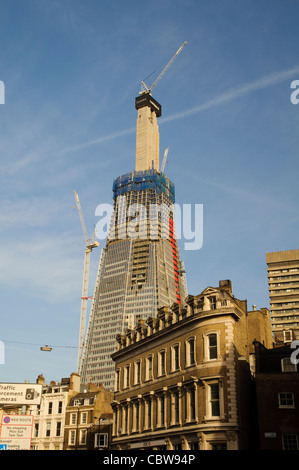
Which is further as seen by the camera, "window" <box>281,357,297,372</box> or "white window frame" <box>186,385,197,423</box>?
"window" <box>281,357,297,372</box>

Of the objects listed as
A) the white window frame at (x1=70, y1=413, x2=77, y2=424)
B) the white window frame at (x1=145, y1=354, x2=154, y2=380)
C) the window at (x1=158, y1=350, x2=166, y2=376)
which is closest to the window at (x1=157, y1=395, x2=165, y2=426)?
the window at (x1=158, y1=350, x2=166, y2=376)

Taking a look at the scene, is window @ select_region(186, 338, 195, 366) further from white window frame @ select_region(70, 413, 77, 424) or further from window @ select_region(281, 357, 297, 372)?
white window frame @ select_region(70, 413, 77, 424)

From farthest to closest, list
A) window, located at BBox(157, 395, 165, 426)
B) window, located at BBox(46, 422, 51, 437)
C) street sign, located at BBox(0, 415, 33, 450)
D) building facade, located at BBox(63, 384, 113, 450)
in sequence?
1. window, located at BBox(46, 422, 51, 437)
2. building facade, located at BBox(63, 384, 113, 450)
3. window, located at BBox(157, 395, 165, 426)
4. street sign, located at BBox(0, 415, 33, 450)

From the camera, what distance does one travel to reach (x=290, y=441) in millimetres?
44375

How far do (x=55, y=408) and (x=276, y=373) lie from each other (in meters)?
51.9

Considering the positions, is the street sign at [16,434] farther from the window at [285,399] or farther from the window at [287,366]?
the window at [287,366]

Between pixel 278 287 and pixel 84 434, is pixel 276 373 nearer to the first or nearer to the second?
pixel 84 434

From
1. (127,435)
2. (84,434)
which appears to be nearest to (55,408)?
(84,434)

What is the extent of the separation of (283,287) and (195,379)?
146280mm

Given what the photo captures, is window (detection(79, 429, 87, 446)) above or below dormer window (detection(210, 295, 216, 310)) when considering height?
below

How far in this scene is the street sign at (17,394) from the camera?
36.2m

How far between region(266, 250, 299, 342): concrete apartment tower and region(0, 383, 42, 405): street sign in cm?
15126

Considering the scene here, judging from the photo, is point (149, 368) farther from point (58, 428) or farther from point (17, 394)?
point (58, 428)

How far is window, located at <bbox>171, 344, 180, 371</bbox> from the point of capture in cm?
5179
